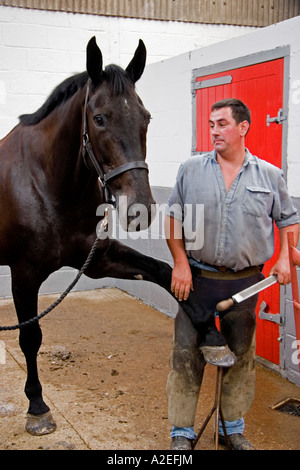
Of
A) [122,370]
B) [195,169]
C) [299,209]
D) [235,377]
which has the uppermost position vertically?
[195,169]

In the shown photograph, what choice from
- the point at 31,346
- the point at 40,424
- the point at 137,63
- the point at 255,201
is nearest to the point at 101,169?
the point at 137,63

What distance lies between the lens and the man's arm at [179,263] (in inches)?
95.3

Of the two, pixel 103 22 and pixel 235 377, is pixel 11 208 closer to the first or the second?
pixel 235 377

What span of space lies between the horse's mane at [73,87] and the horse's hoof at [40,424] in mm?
1686

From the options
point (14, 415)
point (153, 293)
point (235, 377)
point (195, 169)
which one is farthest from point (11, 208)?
point (153, 293)

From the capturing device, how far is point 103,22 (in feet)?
18.5

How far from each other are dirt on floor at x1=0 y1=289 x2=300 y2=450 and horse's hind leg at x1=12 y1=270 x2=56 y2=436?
7 centimetres

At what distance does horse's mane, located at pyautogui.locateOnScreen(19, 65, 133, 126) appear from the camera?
7.51ft

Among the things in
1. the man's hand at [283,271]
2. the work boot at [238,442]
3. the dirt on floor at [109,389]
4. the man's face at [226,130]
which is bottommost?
the dirt on floor at [109,389]

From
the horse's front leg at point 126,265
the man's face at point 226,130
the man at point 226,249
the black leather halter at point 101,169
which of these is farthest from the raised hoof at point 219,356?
the man's face at point 226,130

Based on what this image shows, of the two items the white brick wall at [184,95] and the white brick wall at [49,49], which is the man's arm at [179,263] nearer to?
the white brick wall at [184,95]

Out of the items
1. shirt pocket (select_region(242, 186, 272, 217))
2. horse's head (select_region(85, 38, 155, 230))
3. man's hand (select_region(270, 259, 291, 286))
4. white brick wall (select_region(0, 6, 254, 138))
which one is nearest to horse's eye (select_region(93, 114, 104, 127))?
horse's head (select_region(85, 38, 155, 230))

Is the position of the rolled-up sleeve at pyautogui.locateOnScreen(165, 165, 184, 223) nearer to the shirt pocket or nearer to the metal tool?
the shirt pocket

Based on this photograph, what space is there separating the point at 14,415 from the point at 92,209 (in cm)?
137
